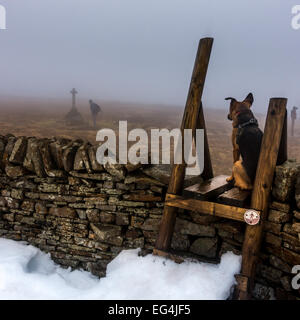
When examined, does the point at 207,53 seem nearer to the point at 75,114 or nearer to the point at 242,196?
the point at 242,196

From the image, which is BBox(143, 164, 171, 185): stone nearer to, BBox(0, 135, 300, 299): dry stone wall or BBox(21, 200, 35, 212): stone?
BBox(0, 135, 300, 299): dry stone wall

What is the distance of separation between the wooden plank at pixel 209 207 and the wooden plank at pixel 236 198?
0.14 ft

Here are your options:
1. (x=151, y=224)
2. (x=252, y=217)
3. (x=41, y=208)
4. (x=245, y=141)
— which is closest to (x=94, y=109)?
(x=41, y=208)

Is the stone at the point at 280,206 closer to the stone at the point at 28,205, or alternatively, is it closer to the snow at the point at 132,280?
the snow at the point at 132,280

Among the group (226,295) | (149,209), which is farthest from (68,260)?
(226,295)

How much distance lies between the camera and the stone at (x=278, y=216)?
257cm

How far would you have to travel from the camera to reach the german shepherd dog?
2590 millimetres

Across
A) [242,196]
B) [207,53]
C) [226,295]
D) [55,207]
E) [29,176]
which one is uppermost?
[207,53]

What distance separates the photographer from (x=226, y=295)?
2568 millimetres

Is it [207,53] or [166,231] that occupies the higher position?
[207,53]

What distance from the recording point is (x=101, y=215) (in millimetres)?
3566

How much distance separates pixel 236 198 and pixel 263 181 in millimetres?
304

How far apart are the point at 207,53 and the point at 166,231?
6.57 ft

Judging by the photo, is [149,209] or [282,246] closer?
[282,246]
